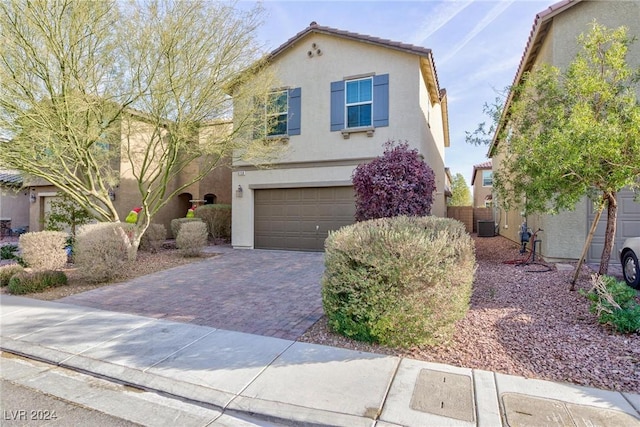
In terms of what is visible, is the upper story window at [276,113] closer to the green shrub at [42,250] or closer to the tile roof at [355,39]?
the tile roof at [355,39]

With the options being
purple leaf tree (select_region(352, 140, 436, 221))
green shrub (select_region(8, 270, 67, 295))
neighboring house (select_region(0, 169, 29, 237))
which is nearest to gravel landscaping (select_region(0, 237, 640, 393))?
green shrub (select_region(8, 270, 67, 295))

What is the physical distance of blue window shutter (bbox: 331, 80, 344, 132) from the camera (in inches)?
462

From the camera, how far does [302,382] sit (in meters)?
3.47

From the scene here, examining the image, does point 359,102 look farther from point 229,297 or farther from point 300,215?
point 229,297

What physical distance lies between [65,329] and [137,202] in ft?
38.9

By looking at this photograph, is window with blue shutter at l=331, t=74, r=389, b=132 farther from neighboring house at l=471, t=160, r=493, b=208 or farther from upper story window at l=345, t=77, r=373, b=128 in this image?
neighboring house at l=471, t=160, r=493, b=208

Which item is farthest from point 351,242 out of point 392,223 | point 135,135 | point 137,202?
point 137,202

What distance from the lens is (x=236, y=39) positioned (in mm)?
9156

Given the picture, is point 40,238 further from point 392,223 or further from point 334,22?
point 334,22

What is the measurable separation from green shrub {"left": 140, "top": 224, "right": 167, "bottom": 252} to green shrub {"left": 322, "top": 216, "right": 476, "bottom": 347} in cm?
976

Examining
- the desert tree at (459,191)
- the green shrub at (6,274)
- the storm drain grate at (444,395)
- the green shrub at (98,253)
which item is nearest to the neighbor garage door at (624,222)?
the storm drain grate at (444,395)

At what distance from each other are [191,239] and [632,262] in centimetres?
1090

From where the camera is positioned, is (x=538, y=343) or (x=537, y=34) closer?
(x=538, y=343)

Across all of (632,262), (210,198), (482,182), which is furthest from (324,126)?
(482,182)
